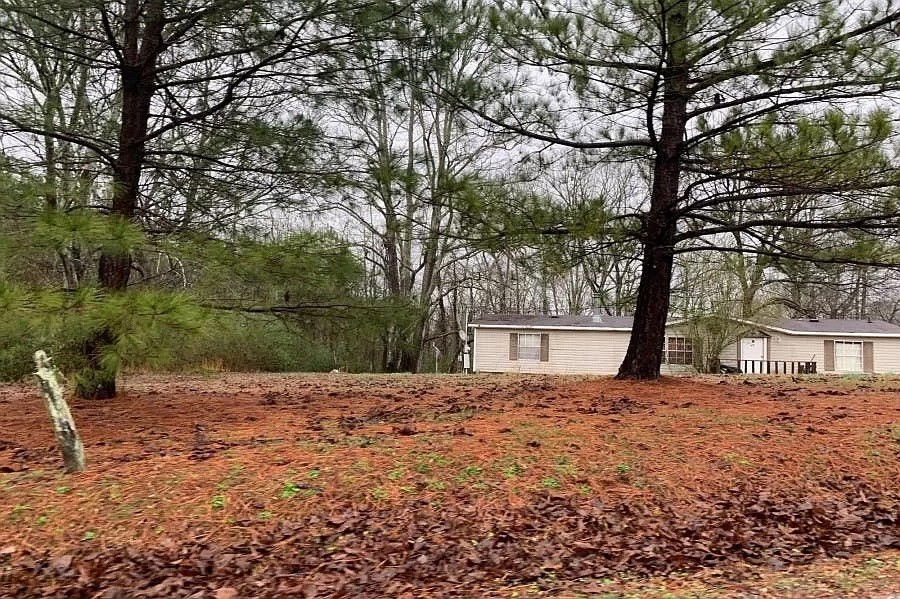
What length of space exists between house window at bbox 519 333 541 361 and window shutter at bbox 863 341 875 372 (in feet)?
37.4

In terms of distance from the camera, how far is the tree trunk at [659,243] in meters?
7.93

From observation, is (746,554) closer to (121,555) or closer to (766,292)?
(121,555)

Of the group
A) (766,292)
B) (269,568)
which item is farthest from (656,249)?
(766,292)

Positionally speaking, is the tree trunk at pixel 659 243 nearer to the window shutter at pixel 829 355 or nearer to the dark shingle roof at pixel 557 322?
the dark shingle roof at pixel 557 322

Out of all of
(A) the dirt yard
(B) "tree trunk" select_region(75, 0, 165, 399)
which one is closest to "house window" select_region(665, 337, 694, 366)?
(A) the dirt yard

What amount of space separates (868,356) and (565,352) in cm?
1065

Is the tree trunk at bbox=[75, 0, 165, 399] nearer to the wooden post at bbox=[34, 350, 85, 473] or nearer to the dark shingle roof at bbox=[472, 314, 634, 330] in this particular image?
the wooden post at bbox=[34, 350, 85, 473]

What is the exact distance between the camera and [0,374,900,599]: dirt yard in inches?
128

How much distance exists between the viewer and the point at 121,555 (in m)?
3.26

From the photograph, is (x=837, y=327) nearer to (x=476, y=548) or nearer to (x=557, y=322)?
(x=557, y=322)

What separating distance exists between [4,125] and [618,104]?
6.55 m

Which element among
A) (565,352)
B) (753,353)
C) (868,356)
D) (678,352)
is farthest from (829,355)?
(565,352)

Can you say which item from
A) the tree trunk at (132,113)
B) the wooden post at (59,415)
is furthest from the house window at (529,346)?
the wooden post at (59,415)

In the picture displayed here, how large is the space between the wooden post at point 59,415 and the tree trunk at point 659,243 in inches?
249
